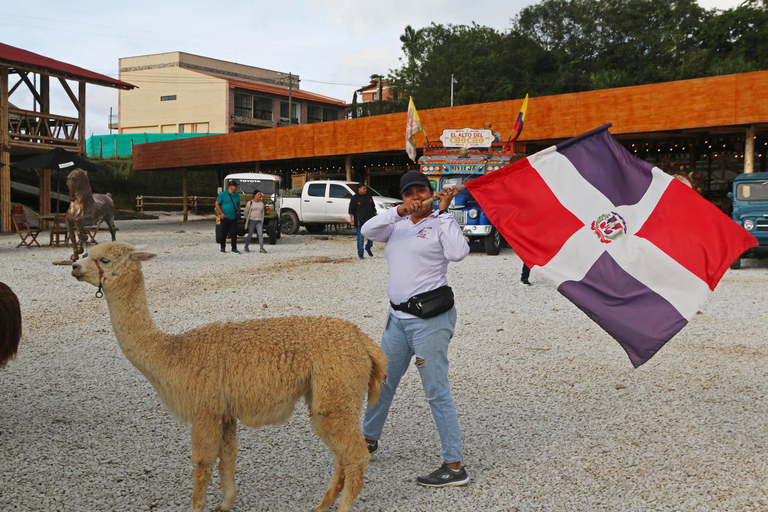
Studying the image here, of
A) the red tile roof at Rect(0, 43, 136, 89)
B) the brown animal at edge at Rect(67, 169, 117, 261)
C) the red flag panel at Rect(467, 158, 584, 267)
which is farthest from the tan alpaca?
the red tile roof at Rect(0, 43, 136, 89)

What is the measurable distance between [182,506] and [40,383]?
3137mm

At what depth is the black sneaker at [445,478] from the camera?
3943mm

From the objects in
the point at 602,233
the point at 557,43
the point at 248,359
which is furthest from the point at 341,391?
the point at 557,43

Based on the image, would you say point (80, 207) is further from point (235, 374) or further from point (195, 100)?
point (195, 100)

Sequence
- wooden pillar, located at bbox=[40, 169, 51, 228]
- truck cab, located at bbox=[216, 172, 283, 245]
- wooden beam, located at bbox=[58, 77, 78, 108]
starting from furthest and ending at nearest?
wooden beam, located at bbox=[58, 77, 78, 108] < wooden pillar, located at bbox=[40, 169, 51, 228] < truck cab, located at bbox=[216, 172, 283, 245]

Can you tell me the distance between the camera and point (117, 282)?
358cm

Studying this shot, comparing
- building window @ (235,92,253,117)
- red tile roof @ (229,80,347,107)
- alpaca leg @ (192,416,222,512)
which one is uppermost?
red tile roof @ (229,80,347,107)

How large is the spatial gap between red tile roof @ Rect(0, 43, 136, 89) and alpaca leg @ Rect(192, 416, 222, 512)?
25168 millimetres

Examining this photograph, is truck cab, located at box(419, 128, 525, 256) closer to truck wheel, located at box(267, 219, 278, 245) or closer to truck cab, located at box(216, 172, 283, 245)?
truck wheel, located at box(267, 219, 278, 245)

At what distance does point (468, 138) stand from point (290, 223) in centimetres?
985

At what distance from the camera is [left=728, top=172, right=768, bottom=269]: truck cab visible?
1501 cm

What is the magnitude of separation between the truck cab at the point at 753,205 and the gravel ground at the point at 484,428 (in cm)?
630

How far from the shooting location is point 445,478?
3.94m

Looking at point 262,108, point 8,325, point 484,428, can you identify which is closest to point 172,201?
point 262,108
